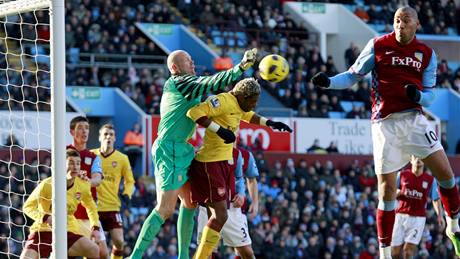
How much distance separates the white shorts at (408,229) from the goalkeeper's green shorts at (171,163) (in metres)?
6.93

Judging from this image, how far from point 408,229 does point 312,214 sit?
26.8 ft

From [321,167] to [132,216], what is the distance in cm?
650

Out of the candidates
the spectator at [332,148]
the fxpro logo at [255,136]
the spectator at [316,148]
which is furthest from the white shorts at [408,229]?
the spectator at [332,148]

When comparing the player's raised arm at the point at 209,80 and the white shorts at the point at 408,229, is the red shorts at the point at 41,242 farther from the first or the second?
the white shorts at the point at 408,229

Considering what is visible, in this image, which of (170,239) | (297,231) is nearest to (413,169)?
(170,239)

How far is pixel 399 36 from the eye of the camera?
12367 millimetres

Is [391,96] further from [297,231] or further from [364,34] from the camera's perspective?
[364,34]

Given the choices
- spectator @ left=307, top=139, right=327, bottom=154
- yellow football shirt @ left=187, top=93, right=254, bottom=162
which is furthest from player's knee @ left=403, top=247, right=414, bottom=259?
spectator @ left=307, top=139, right=327, bottom=154

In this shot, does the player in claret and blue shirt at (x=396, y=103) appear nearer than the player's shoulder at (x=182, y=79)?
Yes

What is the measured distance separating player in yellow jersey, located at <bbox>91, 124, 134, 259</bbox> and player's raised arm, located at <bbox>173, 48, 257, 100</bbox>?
3.83m

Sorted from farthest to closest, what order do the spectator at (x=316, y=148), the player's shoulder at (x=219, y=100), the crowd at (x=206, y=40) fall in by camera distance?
the spectator at (x=316, y=148)
the crowd at (x=206, y=40)
the player's shoulder at (x=219, y=100)

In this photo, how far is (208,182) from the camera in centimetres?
1306

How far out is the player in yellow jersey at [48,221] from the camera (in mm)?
13211

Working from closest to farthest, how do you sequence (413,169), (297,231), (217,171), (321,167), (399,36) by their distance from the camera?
(399,36) < (217,171) < (413,169) < (297,231) < (321,167)
